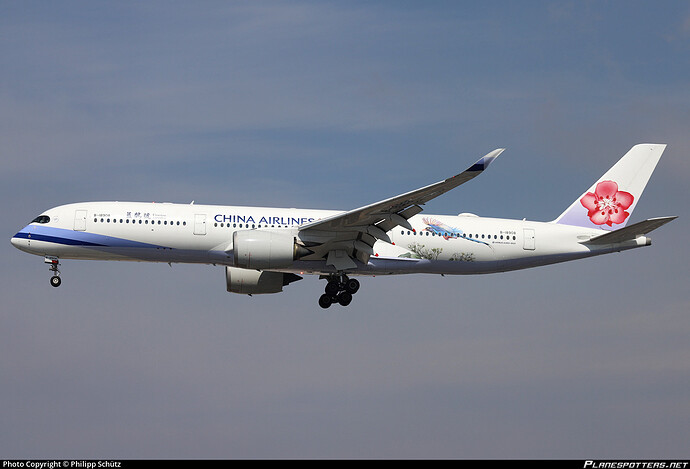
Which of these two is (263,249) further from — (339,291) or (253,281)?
(253,281)

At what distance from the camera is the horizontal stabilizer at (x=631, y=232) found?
3675cm

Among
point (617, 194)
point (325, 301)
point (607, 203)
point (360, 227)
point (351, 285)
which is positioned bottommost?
point (325, 301)

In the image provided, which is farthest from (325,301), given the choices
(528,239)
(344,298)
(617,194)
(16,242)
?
(617,194)

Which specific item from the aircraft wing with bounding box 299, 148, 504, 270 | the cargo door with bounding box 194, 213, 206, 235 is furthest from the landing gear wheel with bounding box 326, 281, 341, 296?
the cargo door with bounding box 194, 213, 206, 235

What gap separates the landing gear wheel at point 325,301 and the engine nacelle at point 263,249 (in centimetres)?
305

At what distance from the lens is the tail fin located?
41.3 meters

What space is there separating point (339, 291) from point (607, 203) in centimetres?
1191

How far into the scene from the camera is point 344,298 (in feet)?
127

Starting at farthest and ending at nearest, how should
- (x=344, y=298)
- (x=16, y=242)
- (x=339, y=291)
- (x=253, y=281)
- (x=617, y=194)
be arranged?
(x=617, y=194), (x=253, y=281), (x=339, y=291), (x=344, y=298), (x=16, y=242)

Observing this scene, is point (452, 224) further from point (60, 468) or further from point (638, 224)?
point (60, 468)

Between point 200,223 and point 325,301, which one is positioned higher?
point 200,223

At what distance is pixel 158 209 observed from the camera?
37031 millimetres

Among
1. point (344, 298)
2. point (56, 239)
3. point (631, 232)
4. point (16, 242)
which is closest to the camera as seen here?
point (56, 239)

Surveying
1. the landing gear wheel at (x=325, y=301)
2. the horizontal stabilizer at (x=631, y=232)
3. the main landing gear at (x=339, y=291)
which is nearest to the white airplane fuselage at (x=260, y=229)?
the horizontal stabilizer at (x=631, y=232)
